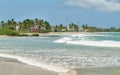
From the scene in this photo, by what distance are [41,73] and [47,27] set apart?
144m

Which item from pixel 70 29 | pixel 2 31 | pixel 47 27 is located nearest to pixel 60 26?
pixel 70 29

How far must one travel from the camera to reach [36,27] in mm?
146625

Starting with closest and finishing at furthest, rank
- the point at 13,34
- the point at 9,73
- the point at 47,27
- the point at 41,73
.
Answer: the point at 9,73
the point at 41,73
the point at 13,34
the point at 47,27

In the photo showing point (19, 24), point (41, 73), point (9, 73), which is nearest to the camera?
point (9, 73)

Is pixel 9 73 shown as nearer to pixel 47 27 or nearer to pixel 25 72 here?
pixel 25 72

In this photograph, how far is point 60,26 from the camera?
178 m

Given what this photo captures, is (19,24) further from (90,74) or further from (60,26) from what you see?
(90,74)

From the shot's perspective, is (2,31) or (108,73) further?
(2,31)

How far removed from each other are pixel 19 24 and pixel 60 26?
128ft

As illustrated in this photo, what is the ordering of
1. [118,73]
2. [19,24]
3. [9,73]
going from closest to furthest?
1. [9,73]
2. [118,73]
3. [19,24]

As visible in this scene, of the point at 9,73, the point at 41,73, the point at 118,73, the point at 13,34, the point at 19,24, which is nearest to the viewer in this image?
the point at 9,73

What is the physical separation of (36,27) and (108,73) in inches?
5335

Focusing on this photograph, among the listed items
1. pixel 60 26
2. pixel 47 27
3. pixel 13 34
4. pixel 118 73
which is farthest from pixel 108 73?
pixel 60 26

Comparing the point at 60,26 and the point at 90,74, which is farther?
→ the point at 60,26
